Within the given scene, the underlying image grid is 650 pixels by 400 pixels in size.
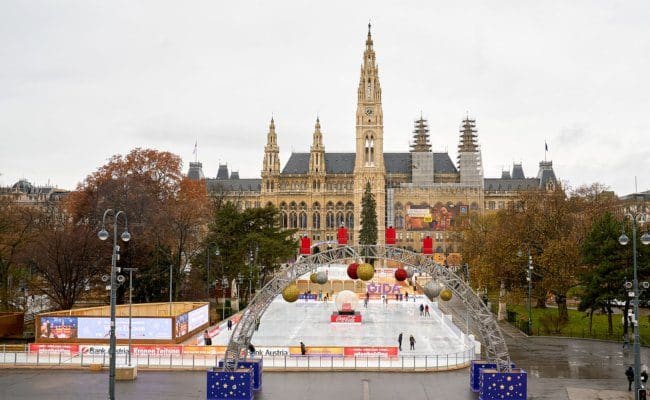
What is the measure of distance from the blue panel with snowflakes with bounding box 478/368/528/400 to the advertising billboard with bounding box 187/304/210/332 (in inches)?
968

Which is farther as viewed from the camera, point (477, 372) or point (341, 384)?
point (341, 384)

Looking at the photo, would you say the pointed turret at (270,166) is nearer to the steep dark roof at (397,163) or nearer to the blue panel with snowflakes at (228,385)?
the steep dark roof at (397,163)

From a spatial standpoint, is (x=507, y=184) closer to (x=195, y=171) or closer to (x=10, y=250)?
(x=195, y=171)

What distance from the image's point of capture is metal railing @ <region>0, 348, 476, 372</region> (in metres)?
33.4

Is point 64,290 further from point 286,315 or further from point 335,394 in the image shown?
point 335,394

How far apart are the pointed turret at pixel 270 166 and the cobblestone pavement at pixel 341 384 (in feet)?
387

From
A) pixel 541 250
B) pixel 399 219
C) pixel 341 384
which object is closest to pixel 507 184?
pixel 399 219

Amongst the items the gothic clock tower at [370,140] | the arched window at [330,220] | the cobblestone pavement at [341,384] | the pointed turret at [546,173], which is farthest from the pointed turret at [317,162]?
the cobblestone pavement at [341,384]

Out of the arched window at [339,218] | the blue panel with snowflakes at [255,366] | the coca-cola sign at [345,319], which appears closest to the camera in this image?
the blue panel with snowflakes at [255,366]

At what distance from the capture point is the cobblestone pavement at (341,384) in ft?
89.7

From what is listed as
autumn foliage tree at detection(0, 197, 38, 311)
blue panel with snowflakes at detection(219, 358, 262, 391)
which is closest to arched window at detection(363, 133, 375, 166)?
autumn foliage tree at detection(0, 197, 38, 311)

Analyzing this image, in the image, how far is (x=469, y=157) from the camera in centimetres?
14500

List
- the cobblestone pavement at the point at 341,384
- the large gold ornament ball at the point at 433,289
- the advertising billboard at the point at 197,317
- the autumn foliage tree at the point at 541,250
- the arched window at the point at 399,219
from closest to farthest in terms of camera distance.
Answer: the large gold ornament ball at the point at 433,289
the cobblestone pavement at the point at 341,384
the advertising billboard at the point at 197,317
the autumn foliage tree at the point at 541,250
the arched window at the point at 399,219

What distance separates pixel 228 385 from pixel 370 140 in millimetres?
120789
